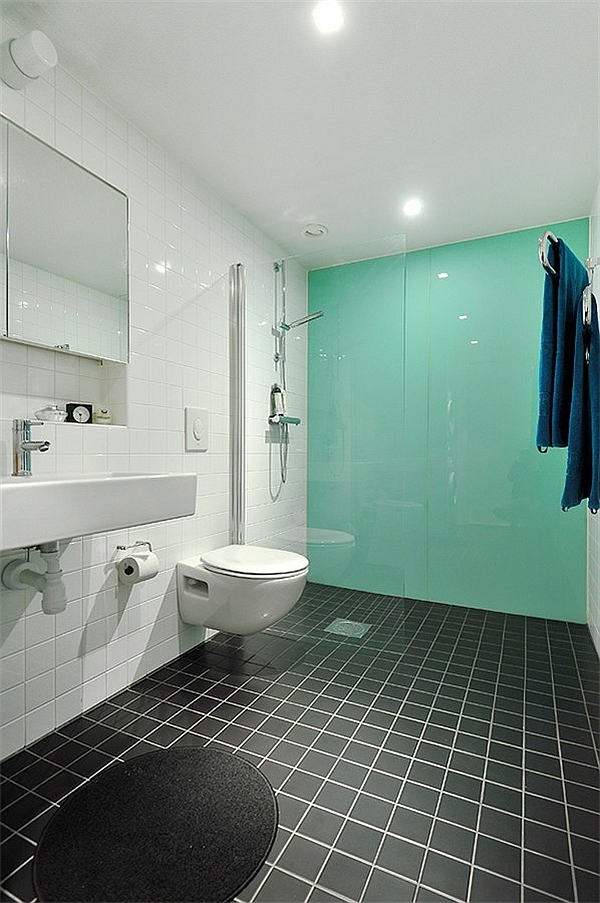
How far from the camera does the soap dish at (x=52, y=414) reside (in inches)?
66.3

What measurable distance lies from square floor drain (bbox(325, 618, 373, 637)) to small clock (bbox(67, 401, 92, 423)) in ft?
5.14

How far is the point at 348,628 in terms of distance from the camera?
2516 mm

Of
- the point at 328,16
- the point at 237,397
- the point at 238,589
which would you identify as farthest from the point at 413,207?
the point at 238,589

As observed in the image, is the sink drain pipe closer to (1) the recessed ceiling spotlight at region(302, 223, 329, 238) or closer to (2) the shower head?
(2) the shower head

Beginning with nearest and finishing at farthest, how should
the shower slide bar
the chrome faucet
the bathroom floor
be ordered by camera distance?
the bathroom floor
the chrome faucet
the shower slide bar

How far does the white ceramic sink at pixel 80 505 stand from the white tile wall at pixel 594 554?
2100 millimetres

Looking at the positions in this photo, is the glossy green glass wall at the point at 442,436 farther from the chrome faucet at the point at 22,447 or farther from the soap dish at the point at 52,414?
the chrome faucet at the point at 22,447

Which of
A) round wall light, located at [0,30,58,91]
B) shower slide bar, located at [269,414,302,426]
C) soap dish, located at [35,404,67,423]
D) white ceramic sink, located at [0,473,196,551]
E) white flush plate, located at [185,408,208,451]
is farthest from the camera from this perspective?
shower slide bar, located at [269,414,302,426]

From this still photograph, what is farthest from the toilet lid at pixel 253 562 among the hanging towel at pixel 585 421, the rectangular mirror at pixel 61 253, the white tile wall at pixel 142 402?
the hanging towel at pixel 585 421

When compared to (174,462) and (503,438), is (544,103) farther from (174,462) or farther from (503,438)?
(174,462)

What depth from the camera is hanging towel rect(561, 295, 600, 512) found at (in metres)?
1.78

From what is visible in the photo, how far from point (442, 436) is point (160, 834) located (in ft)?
8.47

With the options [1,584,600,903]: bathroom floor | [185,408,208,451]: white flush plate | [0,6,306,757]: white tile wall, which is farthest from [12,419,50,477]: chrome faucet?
[1,584,600,903]: bathroom floor

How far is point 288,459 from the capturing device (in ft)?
8.71
